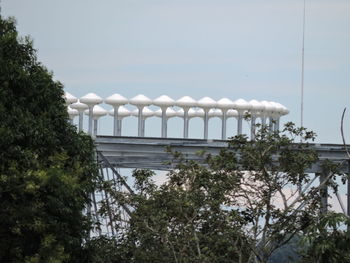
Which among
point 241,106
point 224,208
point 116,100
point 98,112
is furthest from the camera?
point 98,112

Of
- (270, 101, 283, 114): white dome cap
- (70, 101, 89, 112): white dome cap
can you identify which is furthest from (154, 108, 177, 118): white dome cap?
(70, 101, 89, 112): white dome cap

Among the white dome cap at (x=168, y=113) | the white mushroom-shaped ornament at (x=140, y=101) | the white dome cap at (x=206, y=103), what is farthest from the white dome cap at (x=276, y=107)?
the white mushroom-shaped ornament at (x=140, y=101)

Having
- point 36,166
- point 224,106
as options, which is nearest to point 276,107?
point 224,106

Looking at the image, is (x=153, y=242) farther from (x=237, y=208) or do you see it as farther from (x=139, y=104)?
(x=139, y=104)

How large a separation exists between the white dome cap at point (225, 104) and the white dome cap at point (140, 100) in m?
4.45

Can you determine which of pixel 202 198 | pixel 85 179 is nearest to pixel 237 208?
pixel 202 198

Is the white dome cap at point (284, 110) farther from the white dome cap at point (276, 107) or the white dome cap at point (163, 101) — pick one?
the white dome cap at point (163, 101)

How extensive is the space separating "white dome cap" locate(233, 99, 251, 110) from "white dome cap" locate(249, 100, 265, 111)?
0.41 m

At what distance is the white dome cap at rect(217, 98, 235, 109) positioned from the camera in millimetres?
56719

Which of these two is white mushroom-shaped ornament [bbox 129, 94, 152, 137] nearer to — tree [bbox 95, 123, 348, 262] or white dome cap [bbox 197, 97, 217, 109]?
white dome cap [bbox 197, 97, 217, 109]

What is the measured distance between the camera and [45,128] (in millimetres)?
26938

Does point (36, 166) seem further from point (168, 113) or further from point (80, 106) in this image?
point (168, 113)

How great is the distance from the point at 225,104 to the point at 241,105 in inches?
43.1

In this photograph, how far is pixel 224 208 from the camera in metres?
29.2
